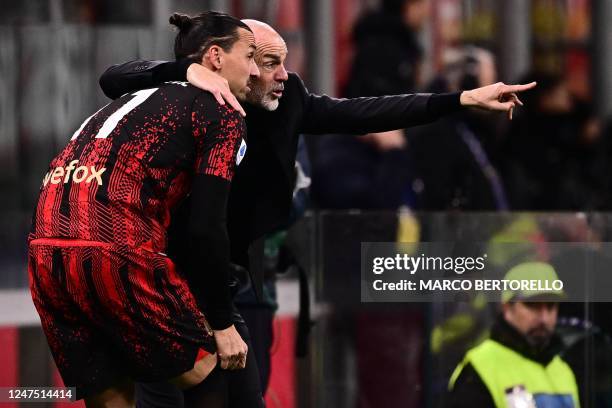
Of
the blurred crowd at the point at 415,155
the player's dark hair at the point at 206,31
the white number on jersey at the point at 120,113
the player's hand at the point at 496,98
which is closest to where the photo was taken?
the white number on jersey at the point at 120,113

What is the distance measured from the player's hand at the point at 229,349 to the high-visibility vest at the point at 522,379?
1.84m

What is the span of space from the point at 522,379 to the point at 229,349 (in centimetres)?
196

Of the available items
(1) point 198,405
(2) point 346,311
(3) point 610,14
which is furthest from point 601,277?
(3) point 610,14

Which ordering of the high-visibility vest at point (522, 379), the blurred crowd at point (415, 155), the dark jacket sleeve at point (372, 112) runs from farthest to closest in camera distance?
the blurred crowd at point (415, 155)
the high-visibility vest at point (522, 379)
the dark jacket sleeve at point (372, 112)

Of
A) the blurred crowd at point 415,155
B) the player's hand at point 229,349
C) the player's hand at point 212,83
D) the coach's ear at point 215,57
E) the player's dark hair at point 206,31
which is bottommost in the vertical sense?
the player's hand at point 229,349

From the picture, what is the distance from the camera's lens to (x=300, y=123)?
546cm

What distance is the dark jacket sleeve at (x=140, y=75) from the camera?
4980 mm

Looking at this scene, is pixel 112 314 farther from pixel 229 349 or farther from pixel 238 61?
pixel 238 61

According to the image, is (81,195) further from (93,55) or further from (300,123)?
(93,55)

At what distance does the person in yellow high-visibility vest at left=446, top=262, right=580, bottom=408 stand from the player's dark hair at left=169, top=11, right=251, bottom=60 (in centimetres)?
203

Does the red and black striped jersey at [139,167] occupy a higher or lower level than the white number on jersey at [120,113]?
lower

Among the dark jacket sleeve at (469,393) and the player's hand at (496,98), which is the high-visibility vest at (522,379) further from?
the player's hand at (496,98)

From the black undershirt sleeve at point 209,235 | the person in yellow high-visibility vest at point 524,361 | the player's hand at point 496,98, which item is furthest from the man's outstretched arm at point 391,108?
the person in yellow high-visibility vest at point 524,361

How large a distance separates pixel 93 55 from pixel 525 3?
6.12 metres
